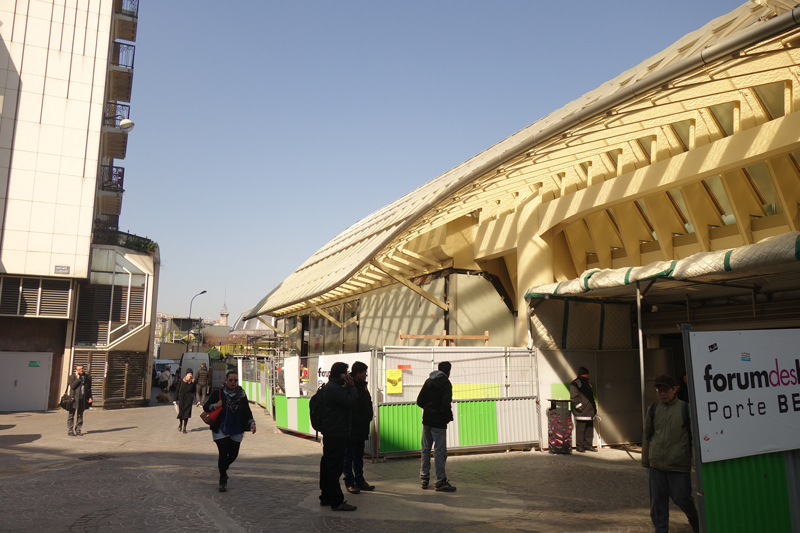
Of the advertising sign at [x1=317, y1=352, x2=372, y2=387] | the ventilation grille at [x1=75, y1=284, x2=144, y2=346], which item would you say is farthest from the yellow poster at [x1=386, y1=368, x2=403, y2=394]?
the ventilation grille at [x1=75, y1=284, x2=144, y2=346]

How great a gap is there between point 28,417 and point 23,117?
12112 mm

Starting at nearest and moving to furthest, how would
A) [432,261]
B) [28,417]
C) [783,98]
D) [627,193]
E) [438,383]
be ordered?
[438,383] < [783,98] < [627,193] < [432,261] < [28,417]

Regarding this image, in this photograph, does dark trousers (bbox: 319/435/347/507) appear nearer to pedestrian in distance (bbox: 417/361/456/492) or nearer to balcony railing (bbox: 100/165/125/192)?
pedestrian in distance (bbox: 417/361/456/492)

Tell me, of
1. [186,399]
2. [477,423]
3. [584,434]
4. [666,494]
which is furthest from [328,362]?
[666,494]

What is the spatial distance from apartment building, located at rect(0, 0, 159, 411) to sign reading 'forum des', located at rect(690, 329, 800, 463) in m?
24.9

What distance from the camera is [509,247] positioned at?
1656 cm

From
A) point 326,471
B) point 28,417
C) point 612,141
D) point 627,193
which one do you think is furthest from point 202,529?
point 28,417

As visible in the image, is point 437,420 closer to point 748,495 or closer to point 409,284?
point 748,495

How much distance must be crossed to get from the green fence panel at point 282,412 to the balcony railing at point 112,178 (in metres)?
18.1

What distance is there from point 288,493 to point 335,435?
62.0 inches

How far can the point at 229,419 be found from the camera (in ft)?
27.5

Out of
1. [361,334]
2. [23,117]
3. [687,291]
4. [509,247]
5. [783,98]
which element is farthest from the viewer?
[361,334]

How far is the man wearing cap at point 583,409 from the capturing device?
12.2 metres

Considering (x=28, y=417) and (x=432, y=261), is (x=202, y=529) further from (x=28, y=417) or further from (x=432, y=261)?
(x=28, y=417)
